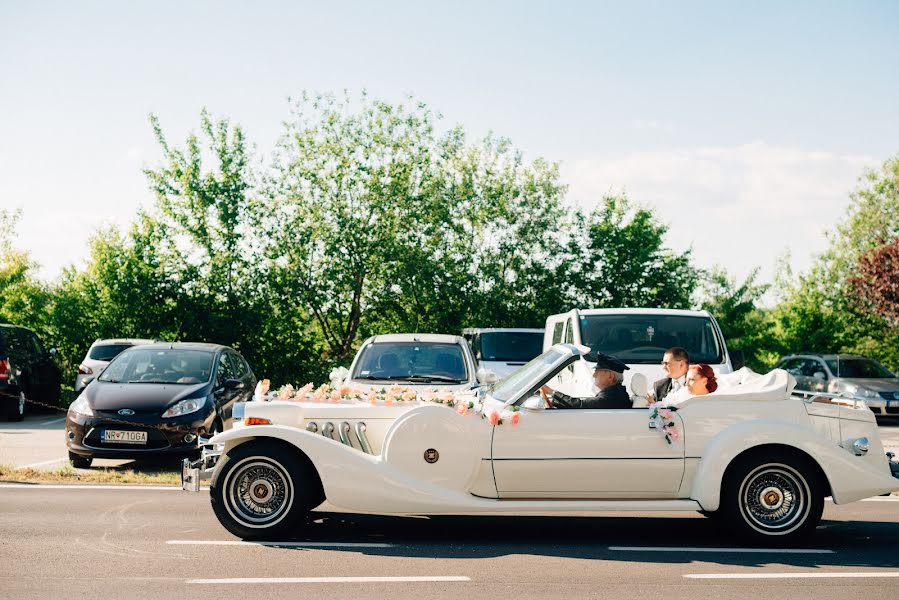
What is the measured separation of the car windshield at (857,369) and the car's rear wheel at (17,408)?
18.2m

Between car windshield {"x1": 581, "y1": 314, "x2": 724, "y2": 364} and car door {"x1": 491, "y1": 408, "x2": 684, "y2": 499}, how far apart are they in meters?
4.94

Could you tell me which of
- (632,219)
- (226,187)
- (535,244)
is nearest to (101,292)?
(226,187)

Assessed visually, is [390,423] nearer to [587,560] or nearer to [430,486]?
[430,486]

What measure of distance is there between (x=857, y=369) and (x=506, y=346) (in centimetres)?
870

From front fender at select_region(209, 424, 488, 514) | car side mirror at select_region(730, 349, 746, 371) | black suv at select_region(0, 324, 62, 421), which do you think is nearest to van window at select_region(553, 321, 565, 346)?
car side mirror at select_region(730, 349, 746, 371)

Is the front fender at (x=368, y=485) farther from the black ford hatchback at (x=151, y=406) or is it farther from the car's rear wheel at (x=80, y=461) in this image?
the car's rear wheel at (x=80, y=461)

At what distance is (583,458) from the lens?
706 centimetres

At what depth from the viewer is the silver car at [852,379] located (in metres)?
19.9

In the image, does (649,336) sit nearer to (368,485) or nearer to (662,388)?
(662,388)

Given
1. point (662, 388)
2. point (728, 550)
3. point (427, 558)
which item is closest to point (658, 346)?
point (662, 388)

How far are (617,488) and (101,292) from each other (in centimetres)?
1929

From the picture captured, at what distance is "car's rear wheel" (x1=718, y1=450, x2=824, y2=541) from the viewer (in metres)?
7.20

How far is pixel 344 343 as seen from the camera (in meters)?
27.6

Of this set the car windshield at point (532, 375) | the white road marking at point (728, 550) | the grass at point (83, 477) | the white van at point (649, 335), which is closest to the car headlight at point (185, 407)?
the grass at point (83, 477)
